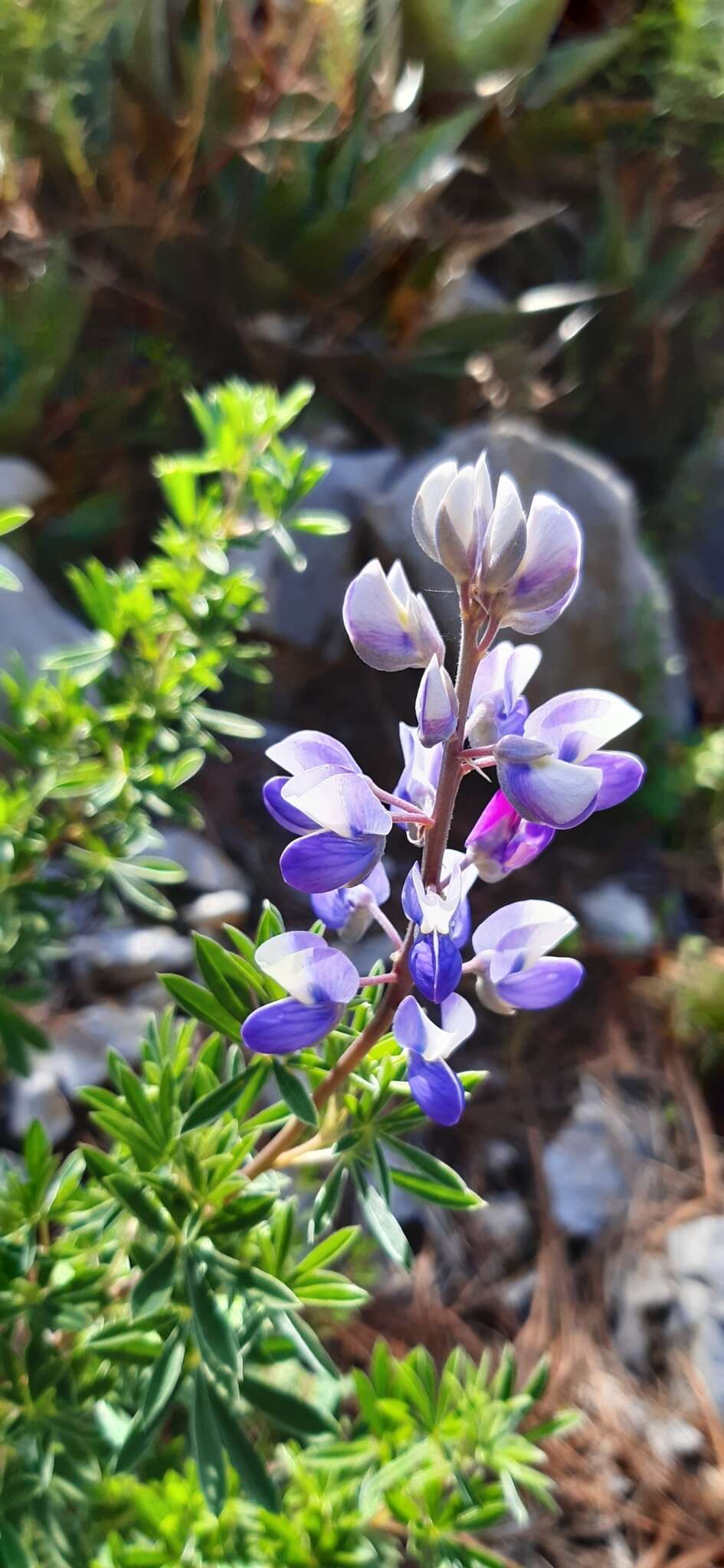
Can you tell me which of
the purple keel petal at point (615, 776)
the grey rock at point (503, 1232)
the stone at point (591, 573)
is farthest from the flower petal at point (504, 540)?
the stone at point (591, 573)

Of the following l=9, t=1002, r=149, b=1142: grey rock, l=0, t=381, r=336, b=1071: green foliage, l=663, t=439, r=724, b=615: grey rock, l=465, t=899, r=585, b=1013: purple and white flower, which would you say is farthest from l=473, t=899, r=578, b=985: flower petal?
l=663, t=439, r=724, b=615: grey rock

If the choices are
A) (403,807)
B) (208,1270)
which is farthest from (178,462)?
(208,1270)

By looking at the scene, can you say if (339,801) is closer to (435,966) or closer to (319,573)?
(435,966)

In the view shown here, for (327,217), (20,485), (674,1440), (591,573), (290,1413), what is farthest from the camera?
(591,573)

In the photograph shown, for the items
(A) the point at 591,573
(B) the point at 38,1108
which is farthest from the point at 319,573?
(B) the point at 38,1108

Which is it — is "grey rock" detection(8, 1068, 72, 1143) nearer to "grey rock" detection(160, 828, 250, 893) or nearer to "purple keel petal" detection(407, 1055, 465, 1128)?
"grey rock" detection(160, 828, 250, 893)

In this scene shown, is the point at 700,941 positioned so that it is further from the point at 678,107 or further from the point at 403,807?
the point at 678,107
